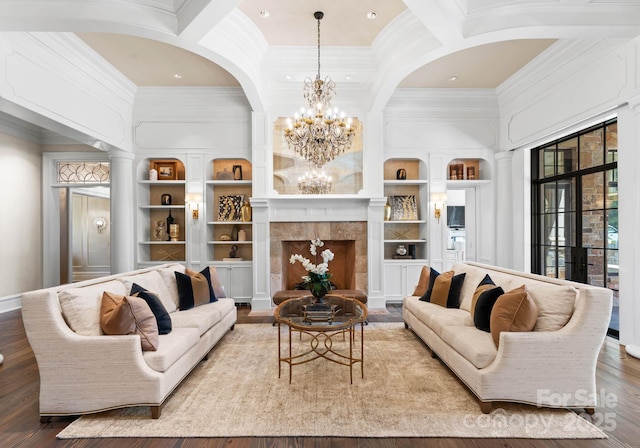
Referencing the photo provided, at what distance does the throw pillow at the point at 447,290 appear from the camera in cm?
371

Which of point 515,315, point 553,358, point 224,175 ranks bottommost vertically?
point 553,358

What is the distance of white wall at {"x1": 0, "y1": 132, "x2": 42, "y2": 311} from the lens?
5.55m

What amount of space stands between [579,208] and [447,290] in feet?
7.51

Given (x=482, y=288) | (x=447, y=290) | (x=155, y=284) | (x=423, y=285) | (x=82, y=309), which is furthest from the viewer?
(x=423, y=285)

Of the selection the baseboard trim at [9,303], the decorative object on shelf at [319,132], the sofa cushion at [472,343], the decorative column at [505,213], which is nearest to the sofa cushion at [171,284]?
the decorative object on shelf at [319,132]

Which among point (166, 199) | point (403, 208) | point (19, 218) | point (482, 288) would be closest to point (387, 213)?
point (403, 208)

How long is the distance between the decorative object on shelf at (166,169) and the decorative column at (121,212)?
0.51 m

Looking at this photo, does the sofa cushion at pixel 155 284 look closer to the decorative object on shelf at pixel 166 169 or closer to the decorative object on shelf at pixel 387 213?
the decorative object on shelf at pixel 166 169

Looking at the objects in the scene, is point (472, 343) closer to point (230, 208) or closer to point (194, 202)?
point (230, 208)

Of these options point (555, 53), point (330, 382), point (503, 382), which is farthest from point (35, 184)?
point (555, 53)

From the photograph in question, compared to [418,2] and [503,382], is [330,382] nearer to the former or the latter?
[503,382]

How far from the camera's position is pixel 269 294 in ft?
18.3

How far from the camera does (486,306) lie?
282 cm

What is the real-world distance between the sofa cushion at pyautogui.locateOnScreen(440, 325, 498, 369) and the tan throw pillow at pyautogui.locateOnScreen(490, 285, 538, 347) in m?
0.09
